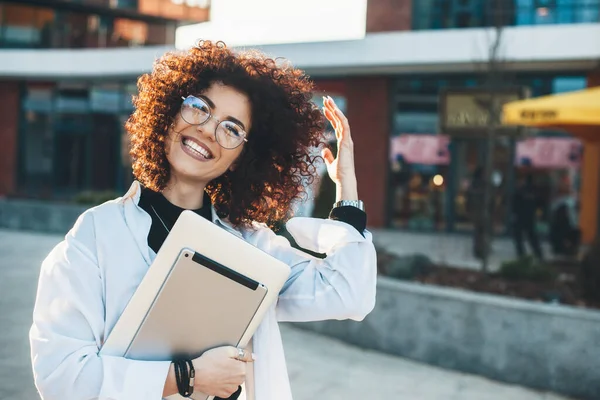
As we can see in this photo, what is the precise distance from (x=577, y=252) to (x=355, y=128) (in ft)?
20.2

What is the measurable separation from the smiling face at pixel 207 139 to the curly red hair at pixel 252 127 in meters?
0.03

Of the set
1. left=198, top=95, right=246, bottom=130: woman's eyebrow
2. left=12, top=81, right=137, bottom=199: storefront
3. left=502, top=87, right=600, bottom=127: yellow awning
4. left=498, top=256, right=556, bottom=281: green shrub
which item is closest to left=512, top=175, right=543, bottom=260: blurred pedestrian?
left=502, top=87, right=600, bottom=127: yellow awning

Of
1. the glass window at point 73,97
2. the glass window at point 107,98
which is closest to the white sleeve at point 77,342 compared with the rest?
the glass window at point 107,98

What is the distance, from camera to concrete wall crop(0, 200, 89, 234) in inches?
525

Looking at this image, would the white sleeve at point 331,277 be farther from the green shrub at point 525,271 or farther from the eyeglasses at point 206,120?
the green shrub at point 525,271

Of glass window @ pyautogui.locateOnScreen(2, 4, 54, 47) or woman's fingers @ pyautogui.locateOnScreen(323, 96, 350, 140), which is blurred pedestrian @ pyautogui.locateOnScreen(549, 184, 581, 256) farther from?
glass window @ pyautogui.locateOnScreen(2, 4, 54, 47)

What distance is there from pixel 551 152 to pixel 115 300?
547 inches

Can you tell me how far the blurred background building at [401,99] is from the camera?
14.1 m

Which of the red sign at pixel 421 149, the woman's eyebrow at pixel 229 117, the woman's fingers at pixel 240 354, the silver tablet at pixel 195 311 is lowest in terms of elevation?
the red sign at pixel 421 149

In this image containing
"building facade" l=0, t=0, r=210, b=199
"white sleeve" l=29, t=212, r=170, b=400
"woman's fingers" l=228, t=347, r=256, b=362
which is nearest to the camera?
"white sleeve" l=29, t=212, r=170, b=400

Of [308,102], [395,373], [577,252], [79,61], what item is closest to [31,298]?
[395,373]

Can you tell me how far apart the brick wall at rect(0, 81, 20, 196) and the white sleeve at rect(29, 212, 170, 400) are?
69.8 feet

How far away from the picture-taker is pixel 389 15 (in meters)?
16.0

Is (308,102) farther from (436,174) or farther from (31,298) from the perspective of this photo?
(436,174)
